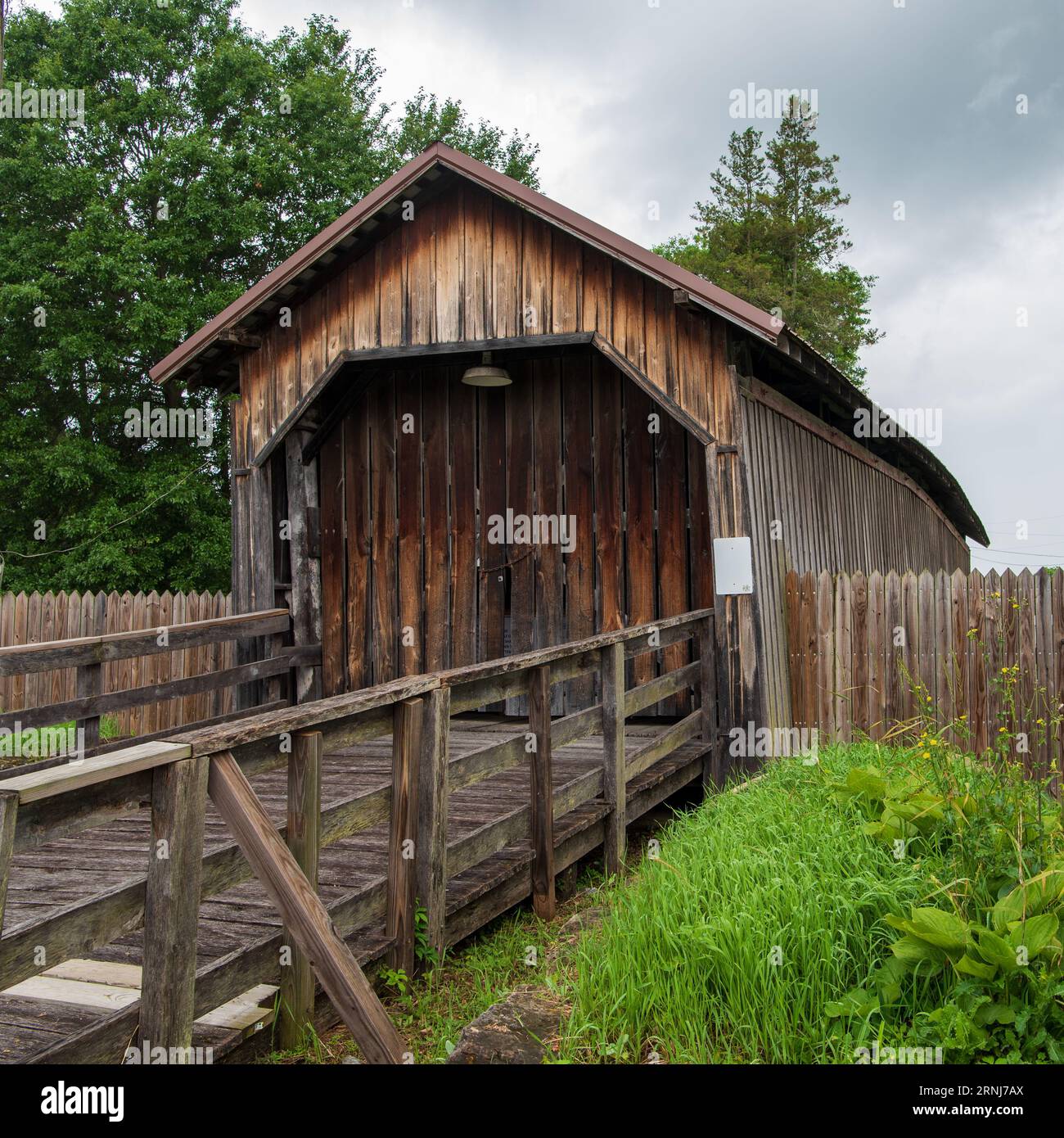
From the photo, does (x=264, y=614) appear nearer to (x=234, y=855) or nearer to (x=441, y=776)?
(x=441, y=776)

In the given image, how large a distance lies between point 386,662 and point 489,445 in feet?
7.54

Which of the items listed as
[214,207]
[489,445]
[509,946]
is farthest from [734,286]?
[509,946]

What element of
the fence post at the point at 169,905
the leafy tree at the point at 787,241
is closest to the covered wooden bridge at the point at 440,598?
the fence post at the point at 169,905

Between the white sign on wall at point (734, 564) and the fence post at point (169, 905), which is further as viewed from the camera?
the white sign on wall at point (734, 564)

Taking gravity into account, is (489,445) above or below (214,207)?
below

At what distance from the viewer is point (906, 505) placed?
15.2 m

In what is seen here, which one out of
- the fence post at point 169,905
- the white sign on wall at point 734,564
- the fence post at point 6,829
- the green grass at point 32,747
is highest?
the white sign on wall at point 734,564

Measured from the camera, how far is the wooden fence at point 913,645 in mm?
7824

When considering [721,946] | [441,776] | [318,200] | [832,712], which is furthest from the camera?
[318,200]

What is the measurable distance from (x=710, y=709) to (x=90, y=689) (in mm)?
4408

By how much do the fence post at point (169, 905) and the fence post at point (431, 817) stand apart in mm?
1357

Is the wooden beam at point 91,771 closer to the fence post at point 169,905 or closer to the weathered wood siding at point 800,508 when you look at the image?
the fence post at point 169,905

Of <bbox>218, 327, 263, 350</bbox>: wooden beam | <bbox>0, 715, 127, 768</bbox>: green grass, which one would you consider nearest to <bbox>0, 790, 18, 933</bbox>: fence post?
<bbox>218, 327, 263, 350</bbox>: wooden beam

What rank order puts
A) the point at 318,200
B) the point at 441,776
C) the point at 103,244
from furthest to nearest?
1. the point at 318,200
2. the point at 103,244
3. the point at 441,776
